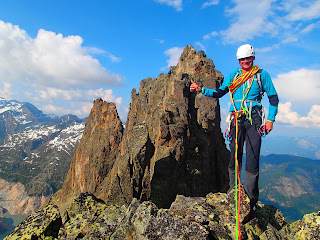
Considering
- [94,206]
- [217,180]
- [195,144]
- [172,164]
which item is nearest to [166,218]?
[94,206]

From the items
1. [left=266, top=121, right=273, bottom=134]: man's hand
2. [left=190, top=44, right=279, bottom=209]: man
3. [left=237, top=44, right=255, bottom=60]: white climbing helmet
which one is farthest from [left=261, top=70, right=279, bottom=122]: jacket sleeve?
[left=237, top=44, right=255, bottom=60]: white climbing helmet

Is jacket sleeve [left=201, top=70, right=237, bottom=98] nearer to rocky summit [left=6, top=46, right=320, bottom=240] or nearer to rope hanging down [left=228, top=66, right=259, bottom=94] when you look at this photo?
rope hanging down [left=228, top=66, right=259, bottom=94]

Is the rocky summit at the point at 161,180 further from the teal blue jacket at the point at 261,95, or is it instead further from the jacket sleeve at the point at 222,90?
the jacket sleeve at the point at 222,90

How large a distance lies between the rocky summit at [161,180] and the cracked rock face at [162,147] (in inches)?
6.6

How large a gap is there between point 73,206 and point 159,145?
2330 cm

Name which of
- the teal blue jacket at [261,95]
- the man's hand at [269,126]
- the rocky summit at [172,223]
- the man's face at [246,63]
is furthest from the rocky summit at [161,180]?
the man's face at [246,63]

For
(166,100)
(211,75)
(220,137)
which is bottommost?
(220,137)

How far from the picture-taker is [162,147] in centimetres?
3572

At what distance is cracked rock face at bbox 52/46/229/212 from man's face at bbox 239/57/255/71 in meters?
24.8

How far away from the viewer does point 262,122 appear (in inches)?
425

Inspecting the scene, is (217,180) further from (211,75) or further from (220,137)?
(211,75)

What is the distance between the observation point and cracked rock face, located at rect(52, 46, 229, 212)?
110ft

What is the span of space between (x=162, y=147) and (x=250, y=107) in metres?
25.8

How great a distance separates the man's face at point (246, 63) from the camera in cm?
1095
